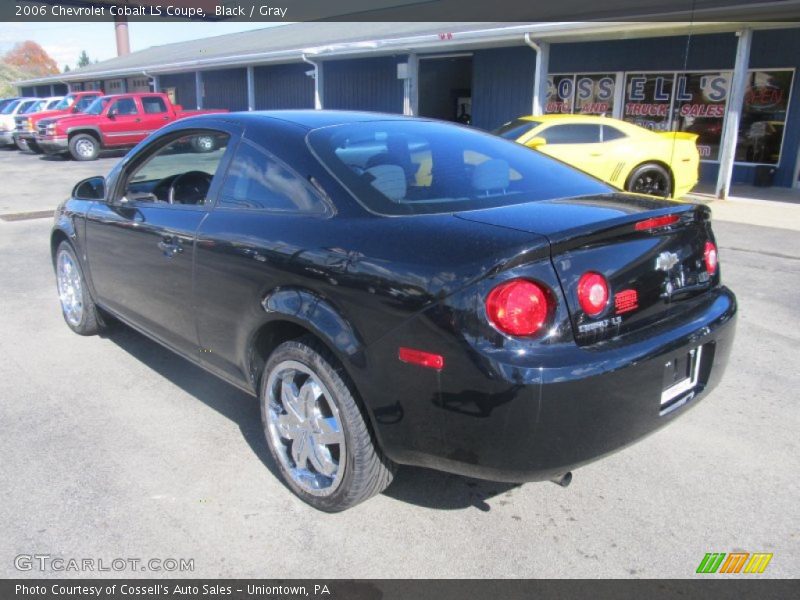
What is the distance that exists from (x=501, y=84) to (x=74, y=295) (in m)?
15.2

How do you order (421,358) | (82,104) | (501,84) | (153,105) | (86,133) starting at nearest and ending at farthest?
(421,358) → (501,84) → (86,133) → (153,105) → (82,104)

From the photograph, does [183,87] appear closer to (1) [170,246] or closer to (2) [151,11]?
(2) [151,11]

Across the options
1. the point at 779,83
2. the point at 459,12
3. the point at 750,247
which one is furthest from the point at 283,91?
the point at 750,247

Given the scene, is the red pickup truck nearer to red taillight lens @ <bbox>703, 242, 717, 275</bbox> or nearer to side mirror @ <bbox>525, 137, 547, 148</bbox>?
side mirror @ <bbox>525, 137, 547, 148</bbox>

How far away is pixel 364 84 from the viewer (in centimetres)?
2184

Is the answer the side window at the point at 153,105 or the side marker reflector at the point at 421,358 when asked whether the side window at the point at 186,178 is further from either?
the side window at the point at 153,105

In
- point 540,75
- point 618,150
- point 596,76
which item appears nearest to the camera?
point 618,150

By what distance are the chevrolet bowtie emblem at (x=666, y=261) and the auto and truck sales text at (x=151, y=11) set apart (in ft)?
111

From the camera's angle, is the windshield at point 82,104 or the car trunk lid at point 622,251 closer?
the car trunk lid at point 622,251

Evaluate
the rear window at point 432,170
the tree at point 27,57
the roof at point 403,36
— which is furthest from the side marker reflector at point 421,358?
the tree at point 27,57

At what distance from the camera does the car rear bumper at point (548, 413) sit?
2.15 metres
